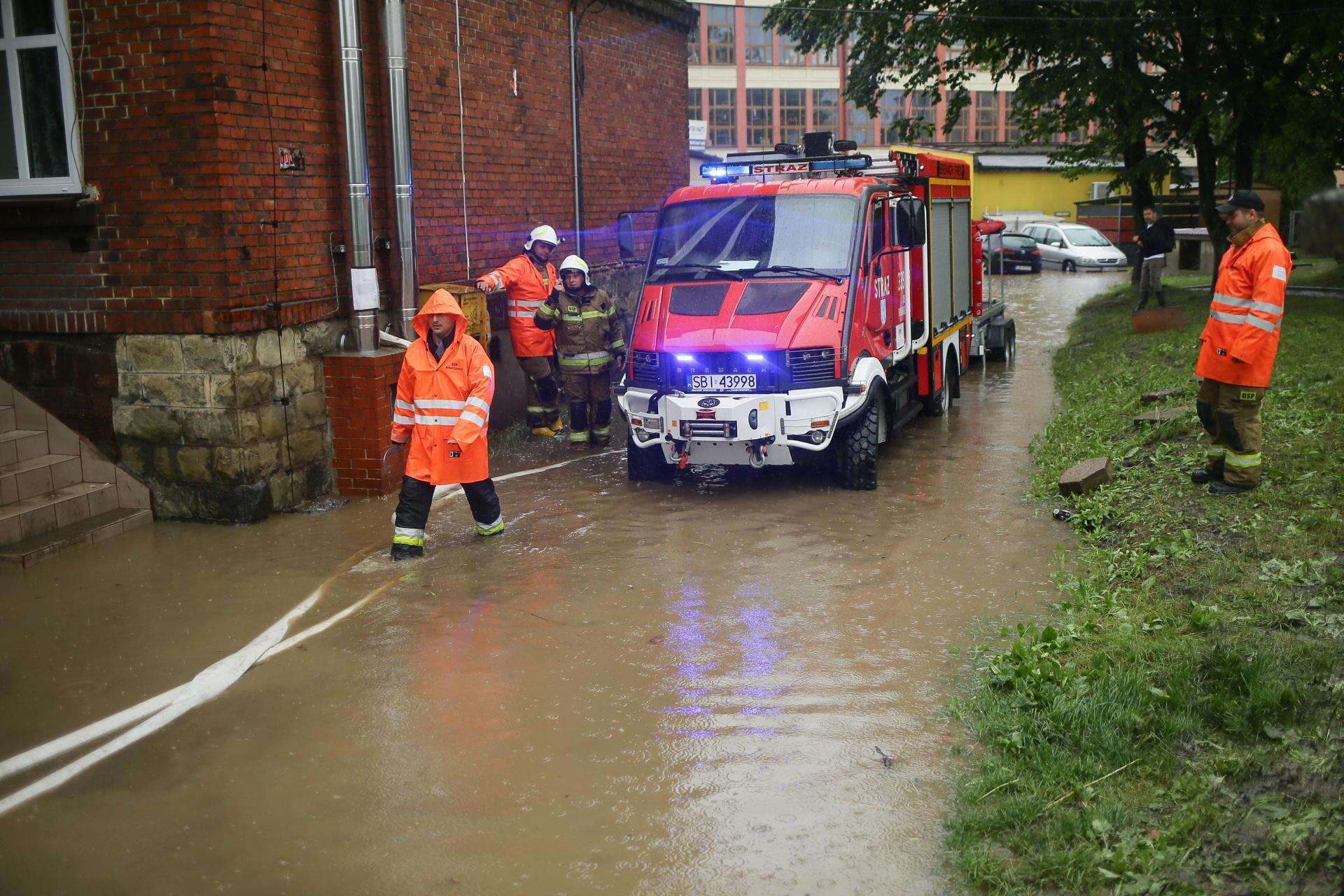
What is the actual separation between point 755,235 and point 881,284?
3.78 feet

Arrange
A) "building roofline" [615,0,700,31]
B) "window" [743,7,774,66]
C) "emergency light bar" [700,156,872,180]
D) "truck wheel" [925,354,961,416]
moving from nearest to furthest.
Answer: "emergency light bar" [700,156,872,180], "truck wheel" [925,354,961,416], "building roofline" [615,0,700,31], "window" [743,7,774,66]

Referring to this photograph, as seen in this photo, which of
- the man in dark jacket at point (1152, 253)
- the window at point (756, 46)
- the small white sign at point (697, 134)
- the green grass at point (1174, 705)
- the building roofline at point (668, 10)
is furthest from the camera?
the window at point (756, 46)

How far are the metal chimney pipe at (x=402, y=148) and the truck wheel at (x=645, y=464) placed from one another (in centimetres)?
216

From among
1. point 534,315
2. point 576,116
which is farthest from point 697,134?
point 534,315

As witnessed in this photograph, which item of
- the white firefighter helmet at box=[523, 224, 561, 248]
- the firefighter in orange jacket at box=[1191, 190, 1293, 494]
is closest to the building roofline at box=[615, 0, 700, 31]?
the white firefighter helmet at box=[523, 224, 561, 248]

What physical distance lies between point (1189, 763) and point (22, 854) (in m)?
4.20

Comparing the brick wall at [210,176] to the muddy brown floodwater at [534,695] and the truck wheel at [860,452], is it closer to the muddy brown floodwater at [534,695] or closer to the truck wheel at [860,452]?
the muddy brown floodwater at [534,695]

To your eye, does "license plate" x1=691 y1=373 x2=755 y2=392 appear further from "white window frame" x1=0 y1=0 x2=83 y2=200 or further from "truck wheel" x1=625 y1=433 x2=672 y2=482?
"white window frame" x1=0 y1=0 x2=83 y2=200

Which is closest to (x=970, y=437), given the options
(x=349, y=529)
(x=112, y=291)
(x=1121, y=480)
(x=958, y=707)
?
(x=1121, y=480)

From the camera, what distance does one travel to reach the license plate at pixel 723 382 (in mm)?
9039

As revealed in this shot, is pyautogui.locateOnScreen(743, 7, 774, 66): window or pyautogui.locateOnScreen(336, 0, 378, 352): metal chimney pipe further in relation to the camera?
pyautogui.locateOnScreen(743, 7, 774, 66): window

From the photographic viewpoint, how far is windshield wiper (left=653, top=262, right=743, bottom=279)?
989cm

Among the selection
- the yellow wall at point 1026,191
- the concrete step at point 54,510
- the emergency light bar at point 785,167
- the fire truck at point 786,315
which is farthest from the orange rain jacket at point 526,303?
the yellow wall at point 1026,191

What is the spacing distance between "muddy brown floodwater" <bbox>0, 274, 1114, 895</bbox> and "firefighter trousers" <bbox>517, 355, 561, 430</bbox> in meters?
2.85
